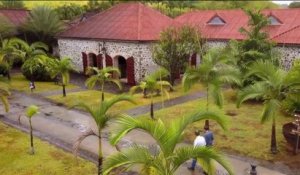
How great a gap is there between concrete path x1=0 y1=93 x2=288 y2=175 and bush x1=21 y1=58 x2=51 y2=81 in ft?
14.5

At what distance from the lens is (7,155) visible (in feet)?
46.3

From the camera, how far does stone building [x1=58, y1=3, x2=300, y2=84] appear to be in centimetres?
2580

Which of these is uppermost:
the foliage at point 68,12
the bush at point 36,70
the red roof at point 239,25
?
the foliage at point 68,12

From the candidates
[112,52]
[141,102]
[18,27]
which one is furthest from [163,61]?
[18,27]

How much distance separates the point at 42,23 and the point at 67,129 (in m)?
18.7

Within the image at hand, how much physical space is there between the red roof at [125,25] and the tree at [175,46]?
2.63 meters

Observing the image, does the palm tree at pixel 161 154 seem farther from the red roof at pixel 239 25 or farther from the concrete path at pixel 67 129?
the red roof at pixel 239 25

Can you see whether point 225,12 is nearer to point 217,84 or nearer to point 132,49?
point 132,49

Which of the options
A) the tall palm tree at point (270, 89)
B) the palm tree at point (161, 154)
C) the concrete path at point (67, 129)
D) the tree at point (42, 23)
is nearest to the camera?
the palm tree at point (161, 154)

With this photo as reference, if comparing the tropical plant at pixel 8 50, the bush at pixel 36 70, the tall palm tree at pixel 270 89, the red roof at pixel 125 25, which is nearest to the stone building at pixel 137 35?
the red roof at pixel 125 25

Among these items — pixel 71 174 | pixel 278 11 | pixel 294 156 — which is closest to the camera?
pixel 71 174

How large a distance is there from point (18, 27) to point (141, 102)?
18302mm

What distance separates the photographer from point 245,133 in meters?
16.4

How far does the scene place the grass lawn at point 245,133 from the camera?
557 inches
